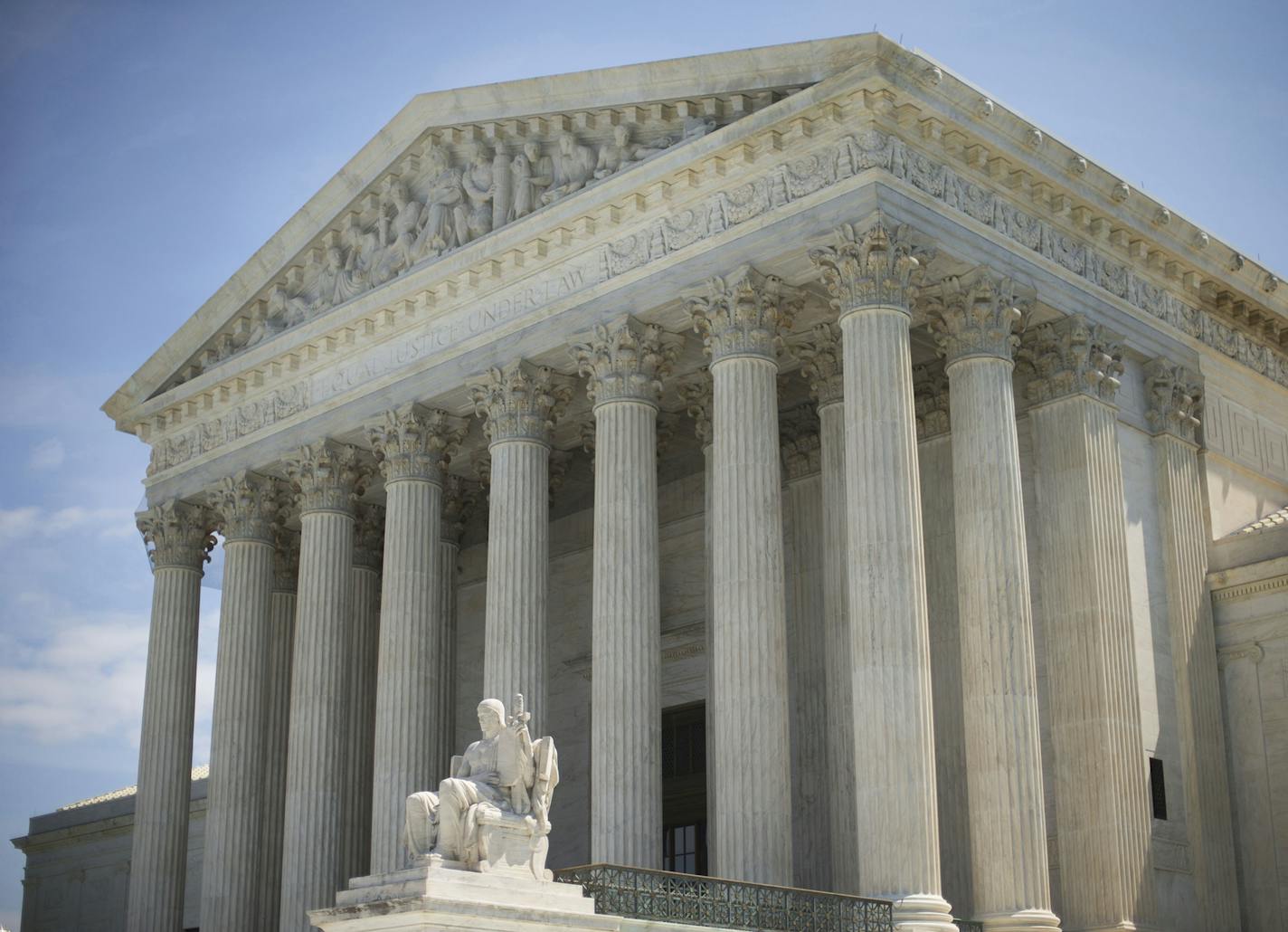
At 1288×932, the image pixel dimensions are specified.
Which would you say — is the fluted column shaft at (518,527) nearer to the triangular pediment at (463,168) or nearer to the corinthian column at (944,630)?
the triangular pediment at (463,168)

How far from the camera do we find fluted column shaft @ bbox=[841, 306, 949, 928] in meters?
26.0

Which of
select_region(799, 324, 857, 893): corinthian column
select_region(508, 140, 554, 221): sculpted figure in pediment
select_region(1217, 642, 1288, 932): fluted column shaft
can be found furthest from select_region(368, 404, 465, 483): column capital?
select_region(1217, 642, 1288, 932): fluted column shaft

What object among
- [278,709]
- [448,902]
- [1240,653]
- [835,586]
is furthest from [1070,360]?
[278,709]

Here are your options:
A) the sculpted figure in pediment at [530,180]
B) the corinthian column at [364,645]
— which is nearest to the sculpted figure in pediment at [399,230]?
the sculpted figure in pediment at [530,180]

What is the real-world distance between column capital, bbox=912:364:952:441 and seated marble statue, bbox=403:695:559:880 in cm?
1361

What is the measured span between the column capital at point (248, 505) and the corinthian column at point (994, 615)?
54.8 feet

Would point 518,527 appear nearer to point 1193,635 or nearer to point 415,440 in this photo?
point 415,440

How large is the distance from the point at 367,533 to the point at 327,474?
15.3 ft

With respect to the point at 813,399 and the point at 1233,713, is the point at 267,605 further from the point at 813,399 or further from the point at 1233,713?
the point at 1233,713

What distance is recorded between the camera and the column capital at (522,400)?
34.1 meters

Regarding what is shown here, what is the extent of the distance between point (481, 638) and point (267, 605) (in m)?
5.57

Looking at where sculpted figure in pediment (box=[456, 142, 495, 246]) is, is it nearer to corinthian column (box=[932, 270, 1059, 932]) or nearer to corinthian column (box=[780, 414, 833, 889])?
corinthian column (box=[780, 414, 833, 889])

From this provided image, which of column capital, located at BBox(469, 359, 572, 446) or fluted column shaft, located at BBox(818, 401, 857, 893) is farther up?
column capital, located at BBox(469, 359, 572, 446)

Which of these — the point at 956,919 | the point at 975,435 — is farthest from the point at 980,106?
the point at 956,919
